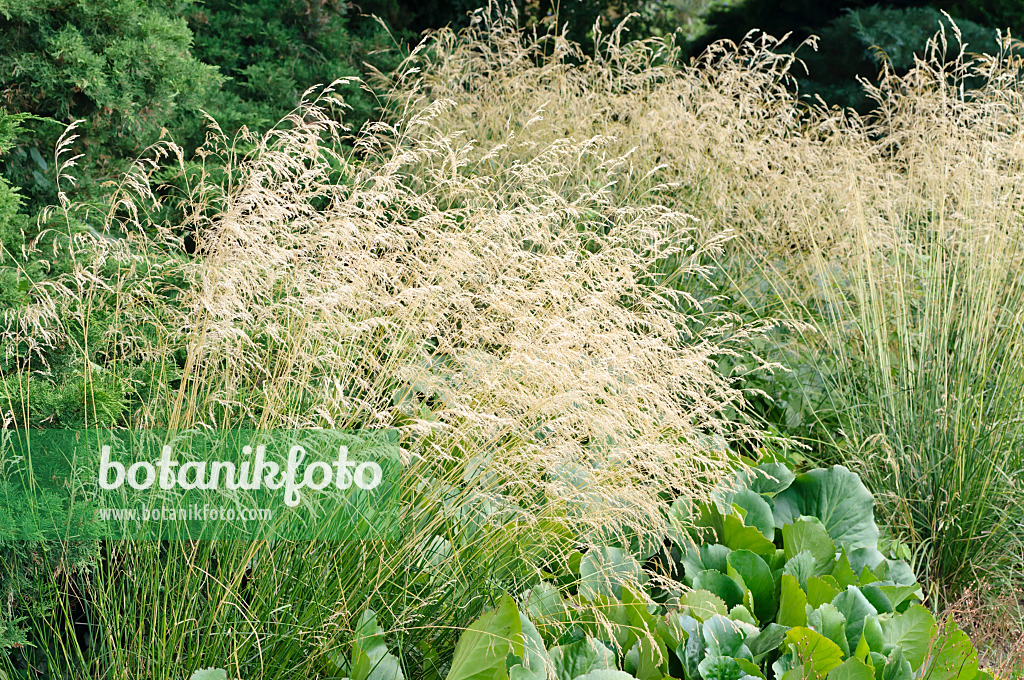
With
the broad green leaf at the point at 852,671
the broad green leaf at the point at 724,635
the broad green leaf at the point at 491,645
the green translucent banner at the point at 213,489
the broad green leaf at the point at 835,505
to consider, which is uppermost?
the green translucent banner at the point at 213,489

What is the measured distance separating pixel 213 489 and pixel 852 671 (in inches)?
54.9

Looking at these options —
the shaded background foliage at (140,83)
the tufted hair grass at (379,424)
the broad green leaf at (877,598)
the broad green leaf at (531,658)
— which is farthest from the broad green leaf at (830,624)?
the shaded background foliage at (140,83)

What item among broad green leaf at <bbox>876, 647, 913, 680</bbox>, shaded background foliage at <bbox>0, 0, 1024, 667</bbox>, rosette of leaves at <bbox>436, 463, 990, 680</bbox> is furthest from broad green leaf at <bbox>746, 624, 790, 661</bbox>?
shaded background foliage at <bbox>0, 0, 1024, 667</bbox>

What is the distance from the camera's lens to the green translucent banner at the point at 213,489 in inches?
65.8

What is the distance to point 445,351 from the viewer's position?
1.87m

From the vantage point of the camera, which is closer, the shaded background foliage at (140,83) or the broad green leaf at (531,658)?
the broad green leaf at (531,658)

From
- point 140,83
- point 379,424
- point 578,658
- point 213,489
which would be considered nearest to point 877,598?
point 578,658

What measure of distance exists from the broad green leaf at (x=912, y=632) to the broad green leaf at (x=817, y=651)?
0.91 feet

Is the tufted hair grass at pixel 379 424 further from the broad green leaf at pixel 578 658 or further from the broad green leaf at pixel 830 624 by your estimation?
the broad green leaf at pixel 830 624

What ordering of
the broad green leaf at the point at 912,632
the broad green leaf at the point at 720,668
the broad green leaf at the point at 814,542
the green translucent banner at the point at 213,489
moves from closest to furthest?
1. the green translucent banner at the point at 213,489
2. the broad green leaf at the point at 720,668
3. the broad green leaf at the point at 912,632
4. the broad green leaf at the point at 814,542

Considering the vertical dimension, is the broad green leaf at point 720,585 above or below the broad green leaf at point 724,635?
below

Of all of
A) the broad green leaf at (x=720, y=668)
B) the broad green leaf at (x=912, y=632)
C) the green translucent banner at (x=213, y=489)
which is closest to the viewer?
the green translucent banner at (x=213, y=489)

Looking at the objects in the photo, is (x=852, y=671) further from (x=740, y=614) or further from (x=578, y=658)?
(x=578, y=658)

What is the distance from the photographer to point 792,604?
1.96m
